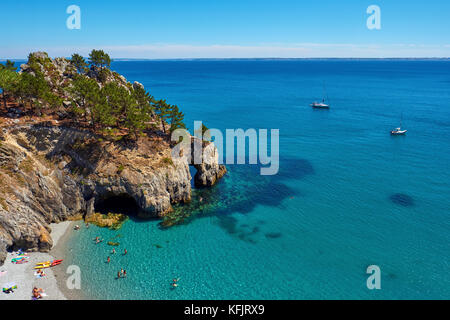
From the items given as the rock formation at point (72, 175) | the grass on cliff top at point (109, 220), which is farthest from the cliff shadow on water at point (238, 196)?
the grass on cliff top at point (109, 220)

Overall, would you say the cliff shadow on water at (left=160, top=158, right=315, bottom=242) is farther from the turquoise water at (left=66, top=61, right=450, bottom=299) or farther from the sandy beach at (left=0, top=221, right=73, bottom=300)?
the sandy beach at (left=0, top=221, right=73, bottom=300)

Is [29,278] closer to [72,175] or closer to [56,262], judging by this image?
[56,262]

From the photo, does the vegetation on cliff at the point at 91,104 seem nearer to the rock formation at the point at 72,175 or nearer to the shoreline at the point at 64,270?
the rock formation at the point at 72,175

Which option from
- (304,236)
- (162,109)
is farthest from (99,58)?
(304,236)

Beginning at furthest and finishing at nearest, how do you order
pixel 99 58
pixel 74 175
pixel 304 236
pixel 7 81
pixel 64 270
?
pixel 99 58, pixel 7 81, pixel 74 175, pixel 304 236, pixel 64 270

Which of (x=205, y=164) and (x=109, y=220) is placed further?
(x=205, y=164)
